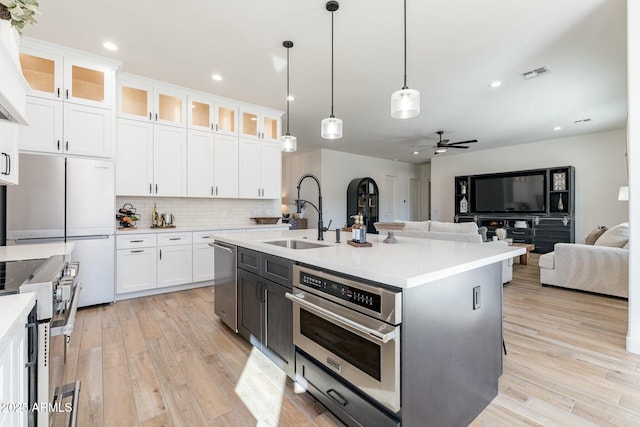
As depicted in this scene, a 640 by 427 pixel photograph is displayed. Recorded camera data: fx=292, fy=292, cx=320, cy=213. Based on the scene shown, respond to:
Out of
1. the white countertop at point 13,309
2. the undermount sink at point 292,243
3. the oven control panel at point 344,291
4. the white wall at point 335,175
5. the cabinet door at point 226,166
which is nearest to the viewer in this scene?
the white countertop at point 13,309

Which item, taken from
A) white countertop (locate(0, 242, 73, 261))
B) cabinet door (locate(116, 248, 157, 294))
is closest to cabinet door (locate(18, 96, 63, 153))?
cabinet door (locate(116, 248, 157, 294))

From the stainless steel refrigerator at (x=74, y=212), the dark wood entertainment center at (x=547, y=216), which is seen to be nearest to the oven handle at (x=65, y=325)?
the stainless steel refrigerator at (x=74, y=212)

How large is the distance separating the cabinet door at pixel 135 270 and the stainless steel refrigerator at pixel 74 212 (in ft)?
0.39

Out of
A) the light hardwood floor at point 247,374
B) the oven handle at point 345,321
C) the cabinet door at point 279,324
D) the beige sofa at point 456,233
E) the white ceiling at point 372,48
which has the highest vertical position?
the white ceiling at point 372,48

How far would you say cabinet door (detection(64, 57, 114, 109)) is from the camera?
10.5 feet

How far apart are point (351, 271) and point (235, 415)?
3.48 ft

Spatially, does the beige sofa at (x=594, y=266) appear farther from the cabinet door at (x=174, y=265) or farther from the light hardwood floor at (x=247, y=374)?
the cabinet door at (x=174, y=265)

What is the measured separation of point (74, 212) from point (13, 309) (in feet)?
9.71

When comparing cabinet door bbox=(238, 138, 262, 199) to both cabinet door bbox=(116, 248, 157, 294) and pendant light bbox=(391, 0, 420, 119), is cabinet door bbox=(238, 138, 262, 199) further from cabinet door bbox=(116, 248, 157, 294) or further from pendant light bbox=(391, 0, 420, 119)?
pendant light bbox=(391, 0, 420, 119)

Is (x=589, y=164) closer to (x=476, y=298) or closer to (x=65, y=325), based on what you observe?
(x=476, y=298)

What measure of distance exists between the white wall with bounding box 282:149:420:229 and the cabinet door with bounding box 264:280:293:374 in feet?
18.6

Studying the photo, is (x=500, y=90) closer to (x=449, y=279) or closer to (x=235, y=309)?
(x=449, y=279)

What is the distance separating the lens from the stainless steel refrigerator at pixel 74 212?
2.87m

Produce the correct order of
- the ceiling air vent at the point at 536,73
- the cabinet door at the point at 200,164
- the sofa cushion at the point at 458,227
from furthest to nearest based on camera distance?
the cabinet door at the point at 200,164, the sofa cushion at the point at 458,227, the ceiling air vent at the point at 536,73
